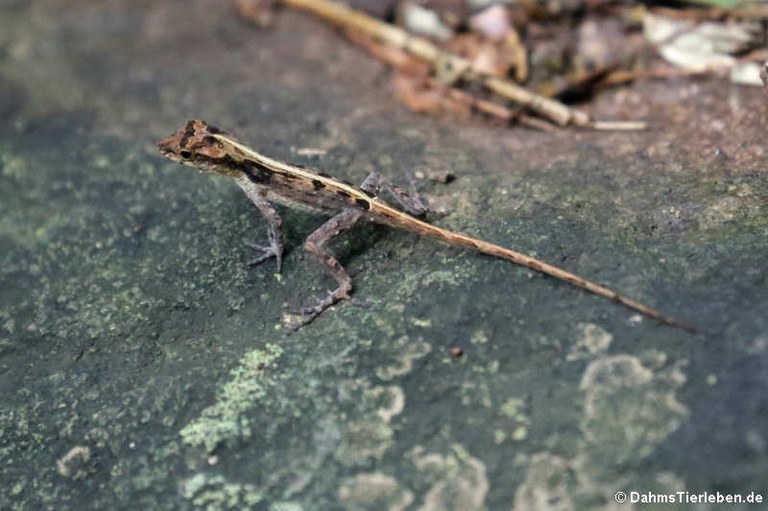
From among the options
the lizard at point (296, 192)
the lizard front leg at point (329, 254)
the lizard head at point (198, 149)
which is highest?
the lizard head at point (198, 149)

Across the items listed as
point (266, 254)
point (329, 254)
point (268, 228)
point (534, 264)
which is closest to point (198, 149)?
point (268, 228)

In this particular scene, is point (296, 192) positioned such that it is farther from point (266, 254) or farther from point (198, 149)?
point (198, 149)

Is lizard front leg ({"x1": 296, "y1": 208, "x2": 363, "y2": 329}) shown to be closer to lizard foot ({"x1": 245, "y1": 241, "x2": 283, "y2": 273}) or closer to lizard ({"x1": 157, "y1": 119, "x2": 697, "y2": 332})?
lizard ({"x1": 157, "y1": 119, "x2": 697, "y2": 332})

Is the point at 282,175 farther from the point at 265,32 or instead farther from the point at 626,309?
the point at 265,32

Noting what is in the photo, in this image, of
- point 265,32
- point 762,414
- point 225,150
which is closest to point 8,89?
point 265,32

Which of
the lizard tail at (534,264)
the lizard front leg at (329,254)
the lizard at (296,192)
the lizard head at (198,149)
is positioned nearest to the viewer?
the lizard tail at (534,264)

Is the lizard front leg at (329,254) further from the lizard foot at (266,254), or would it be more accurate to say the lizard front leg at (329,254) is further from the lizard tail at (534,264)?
the lizard tail at (534,264)

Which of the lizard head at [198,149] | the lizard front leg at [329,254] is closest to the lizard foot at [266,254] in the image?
the lizard front leg at [329,254]
